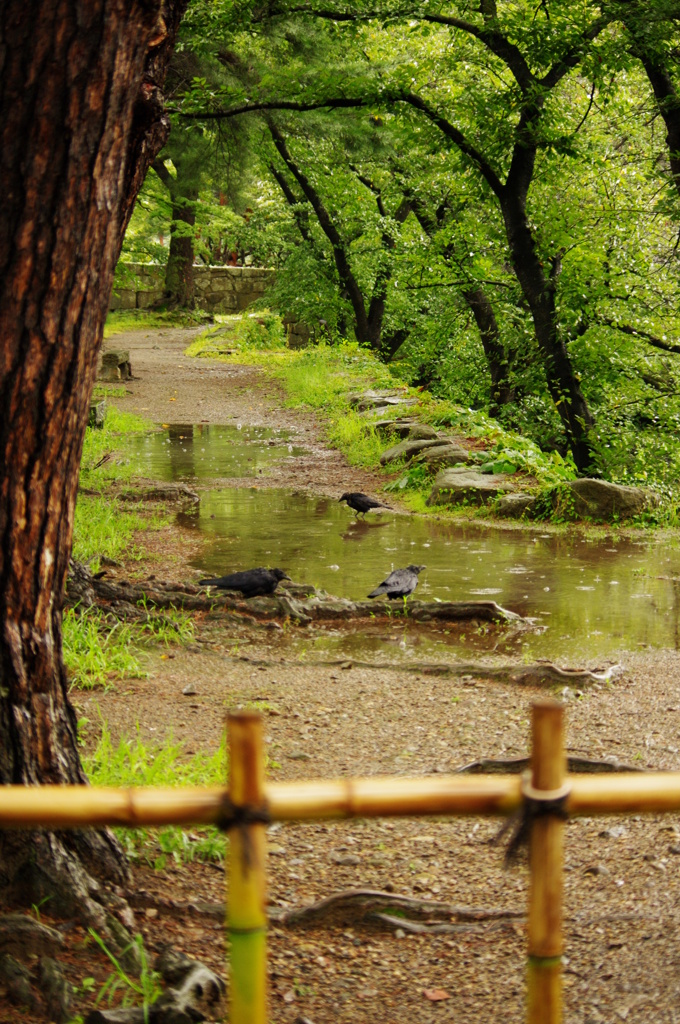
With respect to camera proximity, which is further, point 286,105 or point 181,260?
A: point 181,260

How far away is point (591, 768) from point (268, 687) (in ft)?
5.86

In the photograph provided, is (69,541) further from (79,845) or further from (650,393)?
(650,393)

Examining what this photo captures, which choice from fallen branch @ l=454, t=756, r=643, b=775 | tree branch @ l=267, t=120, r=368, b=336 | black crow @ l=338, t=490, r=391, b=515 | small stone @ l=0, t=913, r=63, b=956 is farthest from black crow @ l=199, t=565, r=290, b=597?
tree branch @ l=267, t=120, r=368, b=336

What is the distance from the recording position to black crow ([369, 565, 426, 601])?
6.75 metres

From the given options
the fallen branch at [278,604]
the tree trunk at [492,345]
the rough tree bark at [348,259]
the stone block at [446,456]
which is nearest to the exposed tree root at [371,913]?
the fallen branch at [278,604]

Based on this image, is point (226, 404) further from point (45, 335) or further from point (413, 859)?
point (45, 335)

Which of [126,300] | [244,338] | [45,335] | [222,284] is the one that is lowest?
A: [45,335]

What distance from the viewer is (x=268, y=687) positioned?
17.2 ft

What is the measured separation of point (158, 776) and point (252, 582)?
293 cm

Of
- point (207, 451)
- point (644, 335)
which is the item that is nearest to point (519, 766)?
point (644, 335)

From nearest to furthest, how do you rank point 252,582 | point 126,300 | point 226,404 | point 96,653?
point 96,653
point 252,582
point 226,404
point 126,300

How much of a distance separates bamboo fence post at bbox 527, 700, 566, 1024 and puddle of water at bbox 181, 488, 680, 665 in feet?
13.4

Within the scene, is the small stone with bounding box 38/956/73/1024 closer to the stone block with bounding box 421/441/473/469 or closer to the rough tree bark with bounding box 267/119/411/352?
the stone block with bounding box 421/441/473/469

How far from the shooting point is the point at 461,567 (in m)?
8.05
